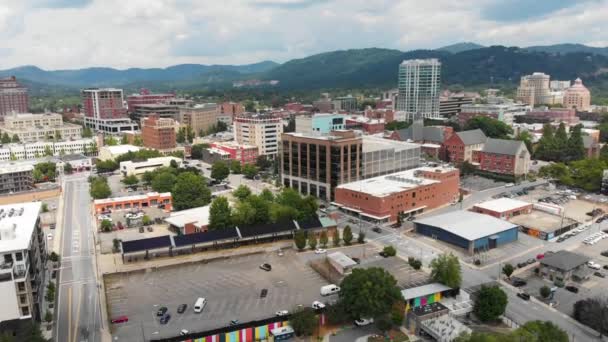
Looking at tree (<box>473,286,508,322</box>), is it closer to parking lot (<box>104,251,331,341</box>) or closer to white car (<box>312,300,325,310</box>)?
white car (<box>312,300,325,310</box>)

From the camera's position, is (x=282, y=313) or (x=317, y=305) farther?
(x=317, y=305)

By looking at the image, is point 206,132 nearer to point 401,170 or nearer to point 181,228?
point 401,170

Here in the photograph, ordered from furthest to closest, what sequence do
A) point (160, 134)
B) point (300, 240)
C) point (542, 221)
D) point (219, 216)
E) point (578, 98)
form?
point (578, 98) → point (160, 134) → point (542, 221) → point (219, 216) → point (300, 240)

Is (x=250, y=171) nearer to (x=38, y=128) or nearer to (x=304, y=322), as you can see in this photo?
(x=304, y=322)

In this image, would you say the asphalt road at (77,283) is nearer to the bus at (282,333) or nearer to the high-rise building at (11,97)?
the bus at (282,333)

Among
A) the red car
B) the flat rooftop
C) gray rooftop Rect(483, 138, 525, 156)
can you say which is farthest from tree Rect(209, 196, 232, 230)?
gray rooftop Rect(483, 138, 525, 156)

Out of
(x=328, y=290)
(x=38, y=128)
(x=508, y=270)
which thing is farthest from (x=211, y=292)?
(x=38, y=128)

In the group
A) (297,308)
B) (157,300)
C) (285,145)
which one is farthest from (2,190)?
(297,308)
